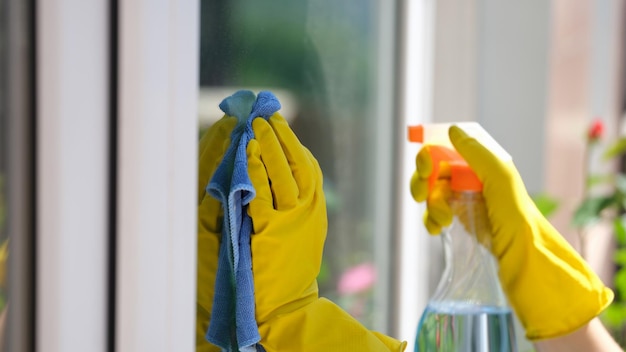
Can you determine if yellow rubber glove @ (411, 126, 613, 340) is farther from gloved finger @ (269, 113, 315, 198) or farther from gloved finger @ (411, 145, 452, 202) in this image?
gloved finger @ (269, 113, 315, 198)

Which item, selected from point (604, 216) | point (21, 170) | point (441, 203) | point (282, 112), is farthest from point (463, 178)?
point (604, 216)

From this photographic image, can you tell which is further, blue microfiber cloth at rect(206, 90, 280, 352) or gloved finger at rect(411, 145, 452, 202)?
gloved finger at rect(411, 145, 452, 202)

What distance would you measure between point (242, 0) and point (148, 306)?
26cm

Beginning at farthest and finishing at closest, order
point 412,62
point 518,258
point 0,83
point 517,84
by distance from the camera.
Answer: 1. point 517,84
2. point 412,62
3. point 518,258
4. point 0,83

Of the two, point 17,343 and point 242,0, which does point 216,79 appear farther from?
point 17,343

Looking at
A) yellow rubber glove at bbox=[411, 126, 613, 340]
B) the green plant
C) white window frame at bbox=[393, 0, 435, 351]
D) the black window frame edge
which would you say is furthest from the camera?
the green plant

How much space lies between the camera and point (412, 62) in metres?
1.19

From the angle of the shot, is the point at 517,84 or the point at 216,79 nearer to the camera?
the point at 216,79

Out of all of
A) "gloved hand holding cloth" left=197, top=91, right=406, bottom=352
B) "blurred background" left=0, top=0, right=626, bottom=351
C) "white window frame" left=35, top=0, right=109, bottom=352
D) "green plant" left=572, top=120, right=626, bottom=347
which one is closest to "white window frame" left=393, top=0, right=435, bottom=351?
"blurred background" left=0, top=0, right=626, bottom=351

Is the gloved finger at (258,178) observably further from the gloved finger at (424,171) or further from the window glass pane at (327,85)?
the gloved finger at (424,171)

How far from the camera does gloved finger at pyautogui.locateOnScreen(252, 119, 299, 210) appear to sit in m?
0.51

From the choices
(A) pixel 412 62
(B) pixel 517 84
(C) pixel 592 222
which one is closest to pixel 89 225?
(A) pixel 412 62

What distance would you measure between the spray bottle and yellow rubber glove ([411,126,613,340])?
0.02 meters

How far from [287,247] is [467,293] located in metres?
0.25
